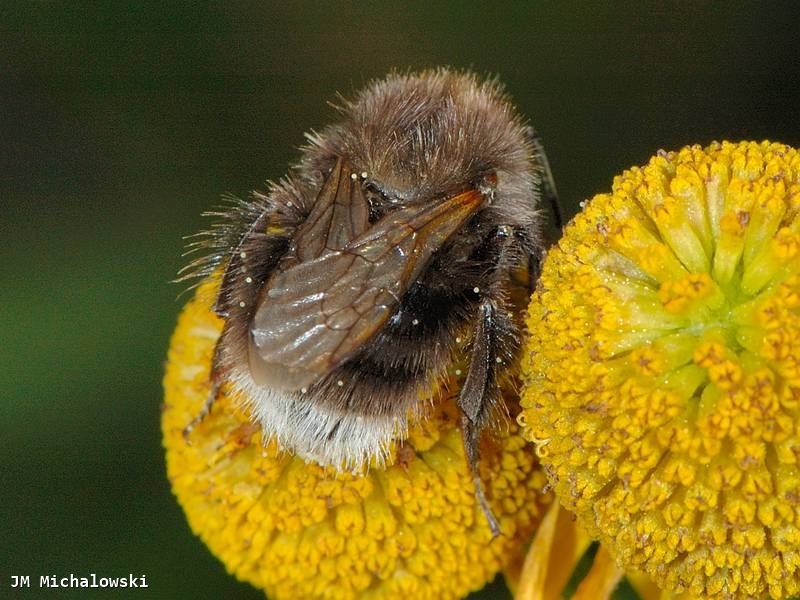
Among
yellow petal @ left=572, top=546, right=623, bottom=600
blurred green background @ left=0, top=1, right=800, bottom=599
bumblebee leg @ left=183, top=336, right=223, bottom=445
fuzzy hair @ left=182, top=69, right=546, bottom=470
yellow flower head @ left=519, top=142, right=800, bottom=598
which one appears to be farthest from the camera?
blurred green background @ left=0, top=1, right=800, bottom=599

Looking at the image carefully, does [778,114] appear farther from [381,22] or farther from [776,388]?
[776,388]

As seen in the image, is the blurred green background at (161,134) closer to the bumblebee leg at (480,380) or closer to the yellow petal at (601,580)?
the yellow petal at (601,580)

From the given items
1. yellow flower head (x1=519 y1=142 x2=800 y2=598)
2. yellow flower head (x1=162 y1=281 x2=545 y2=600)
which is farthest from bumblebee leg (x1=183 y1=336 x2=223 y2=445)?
yellow flower head (x1=519 y1=142 x2=800 y2=598)

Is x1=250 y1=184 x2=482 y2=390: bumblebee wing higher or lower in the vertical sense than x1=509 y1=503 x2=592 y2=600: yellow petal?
higher

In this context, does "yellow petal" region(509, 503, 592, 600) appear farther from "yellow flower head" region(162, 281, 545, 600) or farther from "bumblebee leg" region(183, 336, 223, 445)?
"bumblebee leg" region(183, 336, 223, 445)

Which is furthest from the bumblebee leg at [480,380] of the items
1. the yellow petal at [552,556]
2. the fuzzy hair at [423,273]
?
the yellow petal at [552,556]

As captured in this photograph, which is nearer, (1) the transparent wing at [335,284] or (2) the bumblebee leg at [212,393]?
(1) the transparent wing at [335,284]

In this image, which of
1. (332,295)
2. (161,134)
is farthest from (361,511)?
(161,134)
